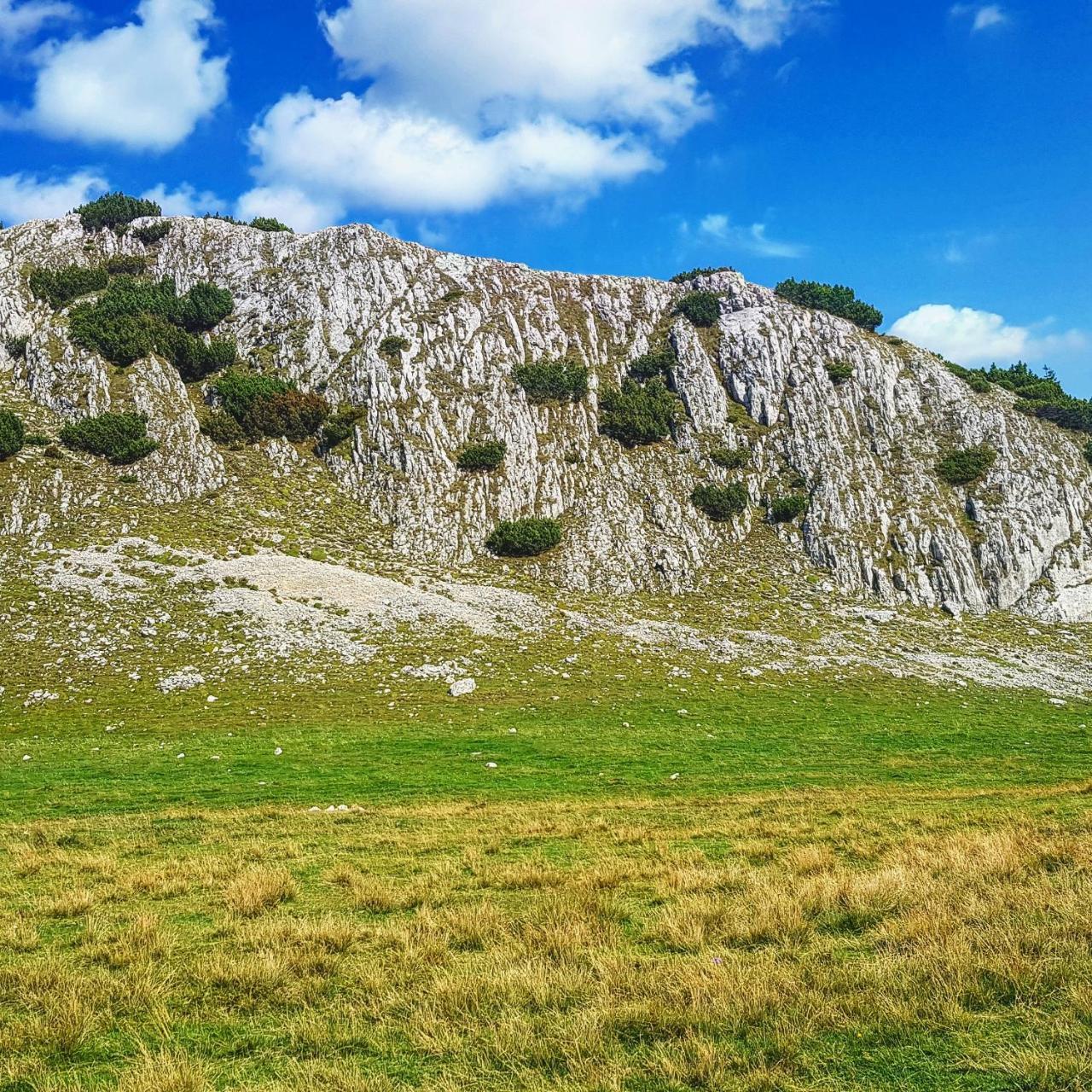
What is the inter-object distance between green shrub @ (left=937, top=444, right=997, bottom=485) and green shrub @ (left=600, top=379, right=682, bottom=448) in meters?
30.6

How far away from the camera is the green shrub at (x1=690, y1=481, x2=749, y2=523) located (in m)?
66.2

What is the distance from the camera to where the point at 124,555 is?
45.6 meters

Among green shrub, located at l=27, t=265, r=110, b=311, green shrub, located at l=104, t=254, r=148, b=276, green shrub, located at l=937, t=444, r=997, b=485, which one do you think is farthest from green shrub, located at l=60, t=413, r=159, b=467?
green shrub, located at l=937, t=444, r=997, b=485

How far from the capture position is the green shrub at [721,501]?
6619 cm

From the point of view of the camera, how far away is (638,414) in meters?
73.4

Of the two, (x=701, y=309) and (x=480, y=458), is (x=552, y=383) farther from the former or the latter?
(x=701, y=309)

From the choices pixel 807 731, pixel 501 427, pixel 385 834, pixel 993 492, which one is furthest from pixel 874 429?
pixel 385 834

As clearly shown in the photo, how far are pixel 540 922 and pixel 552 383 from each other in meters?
70.8

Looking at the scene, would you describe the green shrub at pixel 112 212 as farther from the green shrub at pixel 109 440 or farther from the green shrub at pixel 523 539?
the green shrub at pixel 523 539

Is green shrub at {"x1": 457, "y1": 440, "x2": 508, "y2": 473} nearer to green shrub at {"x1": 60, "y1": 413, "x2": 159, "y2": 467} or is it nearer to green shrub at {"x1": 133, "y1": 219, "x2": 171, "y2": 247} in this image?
green shrub at {"x1": 60, "y1": 413, "x2": 159, "y2": 467}

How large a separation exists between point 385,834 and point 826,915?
427 inches

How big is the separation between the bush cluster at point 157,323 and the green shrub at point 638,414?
4611 centimetres

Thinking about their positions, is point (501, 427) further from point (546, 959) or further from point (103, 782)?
point (546, 959)

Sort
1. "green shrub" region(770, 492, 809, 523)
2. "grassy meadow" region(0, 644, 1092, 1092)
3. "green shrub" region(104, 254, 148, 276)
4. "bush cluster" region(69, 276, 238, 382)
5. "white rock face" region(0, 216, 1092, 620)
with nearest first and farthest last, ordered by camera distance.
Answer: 1. "grassy meadow" region(0, 644, 1092, 1092)
2. "white rock face" region(0, 216, 1092, 620)
3. "green shrub" region(770, 492, 809, 523)
4. "bush cluster" region(69, 276, 238, 382)
5. "green shrub" region(104, 254, 148, 276)
